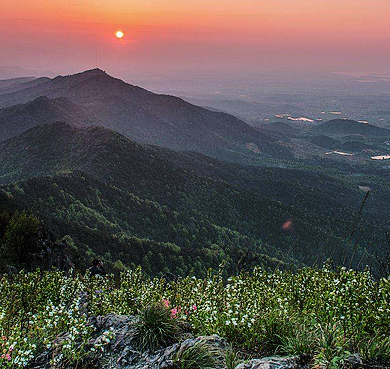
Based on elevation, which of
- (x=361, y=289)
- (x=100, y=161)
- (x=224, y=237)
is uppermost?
(x=361, y=289)

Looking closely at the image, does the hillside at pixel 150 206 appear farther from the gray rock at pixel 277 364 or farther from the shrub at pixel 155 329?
the gray rock at pixel 277 364

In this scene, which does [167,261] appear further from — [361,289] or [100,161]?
[100,161]

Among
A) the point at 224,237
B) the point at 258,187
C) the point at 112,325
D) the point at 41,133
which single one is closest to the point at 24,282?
the point at 112,325

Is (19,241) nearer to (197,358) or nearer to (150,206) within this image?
(197,358)

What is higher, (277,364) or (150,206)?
(277,364)

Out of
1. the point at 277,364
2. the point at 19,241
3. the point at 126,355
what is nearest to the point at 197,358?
the point at 277,364

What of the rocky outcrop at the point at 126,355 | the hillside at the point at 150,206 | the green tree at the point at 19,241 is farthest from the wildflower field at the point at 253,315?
the hillside at the point at 150,206
